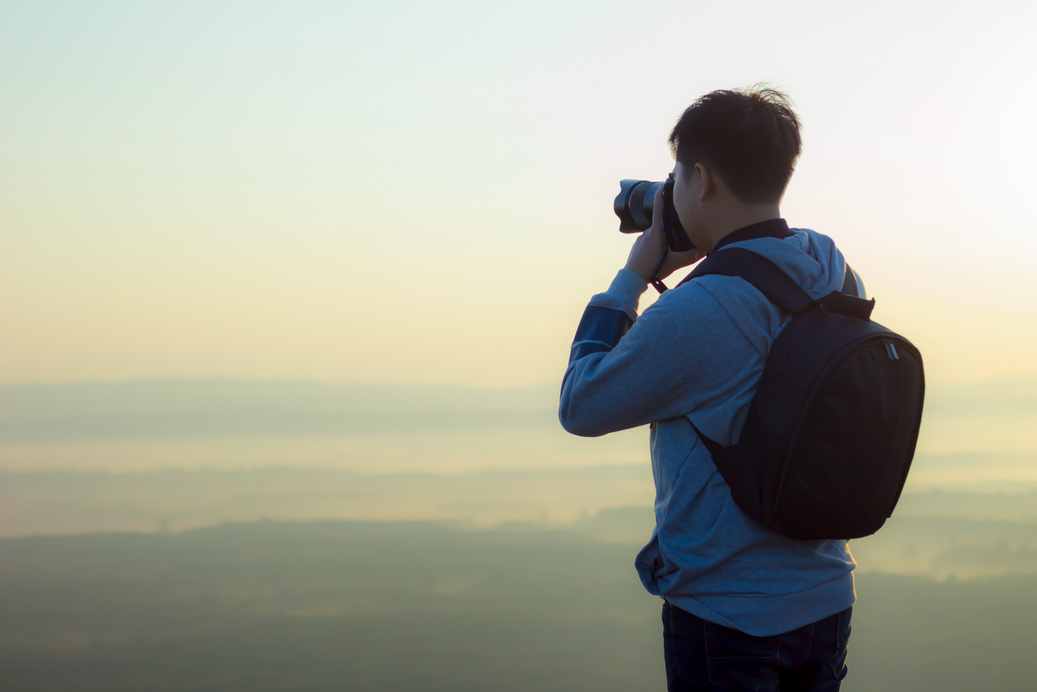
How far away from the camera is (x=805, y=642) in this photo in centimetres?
131

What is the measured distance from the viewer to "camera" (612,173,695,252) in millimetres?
1510

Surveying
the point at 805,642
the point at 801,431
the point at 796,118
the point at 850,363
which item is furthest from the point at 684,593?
the point at 796,118

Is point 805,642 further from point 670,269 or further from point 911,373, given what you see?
point 670,269

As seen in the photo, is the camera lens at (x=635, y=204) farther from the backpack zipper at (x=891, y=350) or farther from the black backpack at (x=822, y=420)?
the backpack zipper at (x=891, y=350)

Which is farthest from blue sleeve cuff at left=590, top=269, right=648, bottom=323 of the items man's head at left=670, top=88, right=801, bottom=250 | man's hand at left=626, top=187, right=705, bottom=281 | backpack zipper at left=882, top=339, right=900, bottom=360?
backpack zipper at left=882, top=339, right=900, bottom=360

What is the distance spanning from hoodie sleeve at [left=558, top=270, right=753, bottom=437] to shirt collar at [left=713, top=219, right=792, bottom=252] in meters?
0.15

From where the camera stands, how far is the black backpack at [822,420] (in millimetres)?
1209

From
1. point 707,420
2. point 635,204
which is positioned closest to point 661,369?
point 707,420

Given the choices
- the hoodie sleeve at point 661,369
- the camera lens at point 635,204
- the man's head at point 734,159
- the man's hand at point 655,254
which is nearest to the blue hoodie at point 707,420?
the hoodie sleeve at point 661,369

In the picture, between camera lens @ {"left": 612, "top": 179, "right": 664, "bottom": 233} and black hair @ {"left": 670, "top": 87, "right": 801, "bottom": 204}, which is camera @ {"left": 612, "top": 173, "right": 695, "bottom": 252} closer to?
camera lens @ {"left": 612, "top": 179, "right": 664, "bottom": 233}

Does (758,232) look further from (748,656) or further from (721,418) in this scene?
(748,656)

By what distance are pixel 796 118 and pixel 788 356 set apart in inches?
18.4

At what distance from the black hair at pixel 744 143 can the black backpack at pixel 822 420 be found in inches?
6.5

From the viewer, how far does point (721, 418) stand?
1.26m
